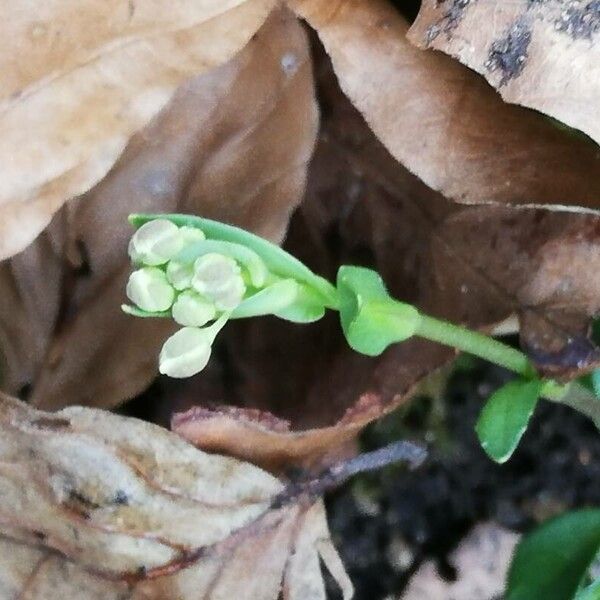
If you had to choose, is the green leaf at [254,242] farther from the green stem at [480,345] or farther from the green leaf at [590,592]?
the green leaf at [590,592]

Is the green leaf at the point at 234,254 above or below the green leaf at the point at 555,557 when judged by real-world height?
above

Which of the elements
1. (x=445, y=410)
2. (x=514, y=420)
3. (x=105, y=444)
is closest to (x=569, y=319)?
(x=514, y=420)

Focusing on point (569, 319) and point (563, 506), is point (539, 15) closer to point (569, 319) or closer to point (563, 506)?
point (569, 319)

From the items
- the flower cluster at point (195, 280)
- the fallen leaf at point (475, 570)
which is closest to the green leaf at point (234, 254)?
the flower cluster at point (195, 280)

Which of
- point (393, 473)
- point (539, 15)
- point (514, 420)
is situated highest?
point (539, 15)

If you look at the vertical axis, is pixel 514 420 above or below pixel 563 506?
above

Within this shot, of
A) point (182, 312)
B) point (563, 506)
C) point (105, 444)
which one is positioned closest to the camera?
point (182, 312)
